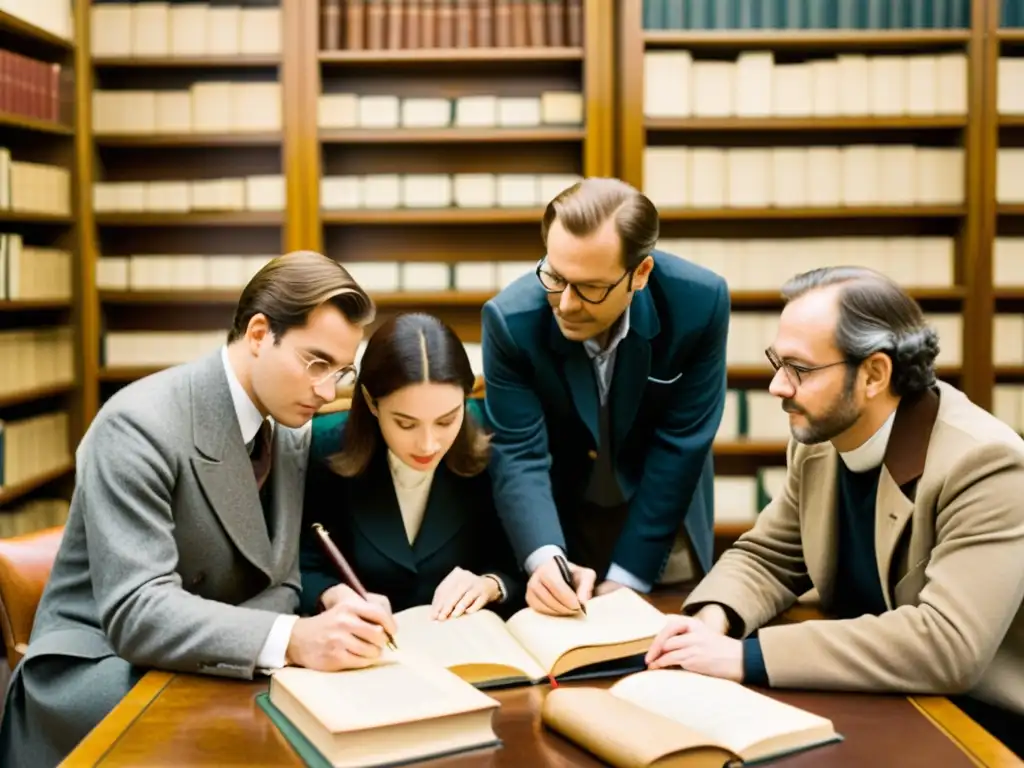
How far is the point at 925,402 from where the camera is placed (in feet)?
5.68

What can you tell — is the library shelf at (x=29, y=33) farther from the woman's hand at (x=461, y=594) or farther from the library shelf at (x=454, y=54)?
the woman's hand at (x=461, y=594)

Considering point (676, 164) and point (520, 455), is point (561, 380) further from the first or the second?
point (676, 164)

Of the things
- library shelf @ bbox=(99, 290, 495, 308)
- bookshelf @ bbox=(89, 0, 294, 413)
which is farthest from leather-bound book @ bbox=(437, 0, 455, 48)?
library shelf @ bbox=(99, 290, 495, 308)

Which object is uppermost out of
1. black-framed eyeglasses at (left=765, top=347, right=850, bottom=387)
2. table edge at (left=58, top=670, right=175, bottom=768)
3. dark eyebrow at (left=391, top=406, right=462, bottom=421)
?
black-framed eyeglasses at (left=765, top=347, right=850, bottom=387)

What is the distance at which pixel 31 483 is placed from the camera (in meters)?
4.28

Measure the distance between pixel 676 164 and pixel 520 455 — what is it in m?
2.76

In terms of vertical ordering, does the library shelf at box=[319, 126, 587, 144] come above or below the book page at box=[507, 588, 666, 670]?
above

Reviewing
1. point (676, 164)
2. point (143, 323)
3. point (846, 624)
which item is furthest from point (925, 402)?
point (143, 323)

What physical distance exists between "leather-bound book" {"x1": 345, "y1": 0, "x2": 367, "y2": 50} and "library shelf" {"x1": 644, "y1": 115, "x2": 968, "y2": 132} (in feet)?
3.80

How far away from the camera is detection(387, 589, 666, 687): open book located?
1.49m

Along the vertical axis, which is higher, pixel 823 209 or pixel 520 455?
pixel 823 209

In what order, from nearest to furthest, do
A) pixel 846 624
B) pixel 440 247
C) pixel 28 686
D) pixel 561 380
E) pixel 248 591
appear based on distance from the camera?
pixel 846 624 < pixel 28 686 < pixel 248 591 < pixel 561 380 < pixel 440 247

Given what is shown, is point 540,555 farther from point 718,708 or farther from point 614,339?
point 718,708

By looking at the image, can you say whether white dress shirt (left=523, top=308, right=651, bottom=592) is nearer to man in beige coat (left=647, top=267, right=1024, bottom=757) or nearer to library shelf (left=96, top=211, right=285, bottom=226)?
man in beige coat (left=647, top=267, right=1024, bottom=757)
